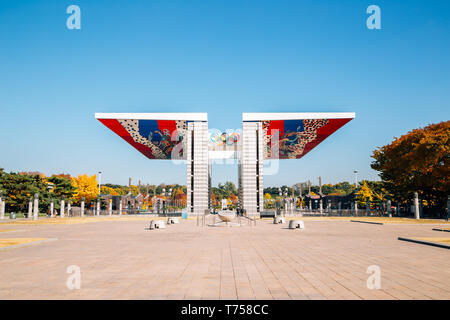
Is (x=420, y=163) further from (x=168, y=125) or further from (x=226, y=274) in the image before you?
(x=226, y=274)

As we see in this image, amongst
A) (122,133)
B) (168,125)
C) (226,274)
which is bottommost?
(226,274)

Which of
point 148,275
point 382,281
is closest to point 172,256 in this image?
point 148,275

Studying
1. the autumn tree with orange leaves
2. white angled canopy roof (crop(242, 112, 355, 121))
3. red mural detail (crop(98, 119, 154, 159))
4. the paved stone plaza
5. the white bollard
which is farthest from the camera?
red mural detail (crop(98, 119, 154, 159))

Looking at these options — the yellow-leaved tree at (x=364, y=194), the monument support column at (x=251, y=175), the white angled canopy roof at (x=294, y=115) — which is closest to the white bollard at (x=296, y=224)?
the white angled canopy roof at (x=294, y=115)

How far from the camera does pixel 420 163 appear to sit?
3819 cm

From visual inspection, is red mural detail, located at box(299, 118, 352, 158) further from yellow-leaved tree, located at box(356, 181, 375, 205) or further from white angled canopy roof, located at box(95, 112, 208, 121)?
yellow-leaved tree, located at box(356, 181, 375, 205)

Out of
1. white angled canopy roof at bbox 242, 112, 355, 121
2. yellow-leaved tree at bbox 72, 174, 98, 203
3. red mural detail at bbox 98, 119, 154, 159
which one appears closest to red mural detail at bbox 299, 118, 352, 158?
white angled canopy roof at bbox 242, 112, 355, 121

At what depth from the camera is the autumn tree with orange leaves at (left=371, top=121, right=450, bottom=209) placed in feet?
121

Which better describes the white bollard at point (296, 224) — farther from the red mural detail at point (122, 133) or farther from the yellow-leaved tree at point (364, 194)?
the yellow-leaved tree at point (364, 194)

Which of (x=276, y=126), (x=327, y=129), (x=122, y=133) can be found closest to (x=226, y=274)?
(x=276, y=126)

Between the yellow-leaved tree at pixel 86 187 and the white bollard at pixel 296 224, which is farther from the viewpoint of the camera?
the yellow-leaved tree at pixel 86 187

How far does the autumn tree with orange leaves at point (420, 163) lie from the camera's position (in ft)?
121
